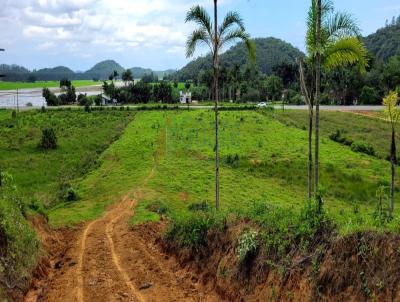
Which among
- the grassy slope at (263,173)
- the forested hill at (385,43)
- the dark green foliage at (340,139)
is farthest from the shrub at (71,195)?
the forested hill at (385,43)

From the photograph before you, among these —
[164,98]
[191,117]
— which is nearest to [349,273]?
[191,117]

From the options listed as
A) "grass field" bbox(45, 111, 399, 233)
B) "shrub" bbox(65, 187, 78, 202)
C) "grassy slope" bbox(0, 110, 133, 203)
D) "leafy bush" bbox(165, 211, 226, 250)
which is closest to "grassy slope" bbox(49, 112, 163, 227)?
"grass field" bbox(45, 111, 399, 233)

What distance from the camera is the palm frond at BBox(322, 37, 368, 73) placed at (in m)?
16.5

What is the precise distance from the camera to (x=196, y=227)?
15.9m

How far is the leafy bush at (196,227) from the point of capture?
50.2 ft

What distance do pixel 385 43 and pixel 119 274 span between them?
184139 millimetres

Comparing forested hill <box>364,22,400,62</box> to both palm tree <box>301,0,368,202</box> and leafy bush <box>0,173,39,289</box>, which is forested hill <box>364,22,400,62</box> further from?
leafy bush <box>0,173,39,289</box>

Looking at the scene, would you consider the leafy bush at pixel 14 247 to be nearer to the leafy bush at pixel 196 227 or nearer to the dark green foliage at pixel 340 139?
the leafy bush at pixel 196 227

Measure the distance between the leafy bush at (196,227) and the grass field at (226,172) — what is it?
570 cm

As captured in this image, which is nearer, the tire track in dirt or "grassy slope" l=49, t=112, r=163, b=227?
the tire track in dirt

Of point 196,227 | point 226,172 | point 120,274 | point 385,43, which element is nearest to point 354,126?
point 226,172

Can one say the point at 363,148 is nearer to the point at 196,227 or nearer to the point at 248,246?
the point at 196,227

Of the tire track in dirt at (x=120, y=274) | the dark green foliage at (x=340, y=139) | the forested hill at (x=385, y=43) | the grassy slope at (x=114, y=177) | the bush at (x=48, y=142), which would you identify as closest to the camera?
the tire track in dirt at (x=120, y=274)

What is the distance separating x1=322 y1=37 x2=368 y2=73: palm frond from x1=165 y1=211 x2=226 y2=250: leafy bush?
741 centimetres
